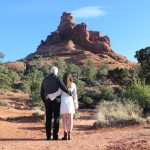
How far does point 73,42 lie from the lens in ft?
409

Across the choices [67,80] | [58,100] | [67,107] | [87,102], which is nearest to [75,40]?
[87,102]

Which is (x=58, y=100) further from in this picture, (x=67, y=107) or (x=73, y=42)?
(x=73, y=42)

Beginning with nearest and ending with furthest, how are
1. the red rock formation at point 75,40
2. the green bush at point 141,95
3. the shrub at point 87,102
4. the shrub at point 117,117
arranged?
the shrub at point 117,117 < the green bush at point 141,95 < the shrub at point 87,102 < the red rock formation at point 75,40

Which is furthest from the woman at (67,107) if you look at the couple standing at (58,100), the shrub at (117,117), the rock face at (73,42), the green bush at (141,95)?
the rock face at (73,42)

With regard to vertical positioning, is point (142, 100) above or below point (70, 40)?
below

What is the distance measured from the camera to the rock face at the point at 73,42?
11875 centimetres

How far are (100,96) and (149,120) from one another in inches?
1024

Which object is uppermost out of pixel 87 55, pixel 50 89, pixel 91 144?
pixel 87 55

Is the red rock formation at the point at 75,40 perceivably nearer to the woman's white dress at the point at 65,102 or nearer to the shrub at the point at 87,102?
the shrub at the point at 87,102

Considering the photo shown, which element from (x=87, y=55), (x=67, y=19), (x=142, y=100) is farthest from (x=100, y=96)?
(x=67, y=19)

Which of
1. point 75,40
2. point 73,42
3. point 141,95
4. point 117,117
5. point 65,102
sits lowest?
point 117,117

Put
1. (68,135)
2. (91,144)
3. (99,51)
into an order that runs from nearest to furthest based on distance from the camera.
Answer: (91,144) < (68,135) < (99,51)

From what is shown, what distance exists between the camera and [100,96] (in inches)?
1641

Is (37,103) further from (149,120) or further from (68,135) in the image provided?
(68,135)
